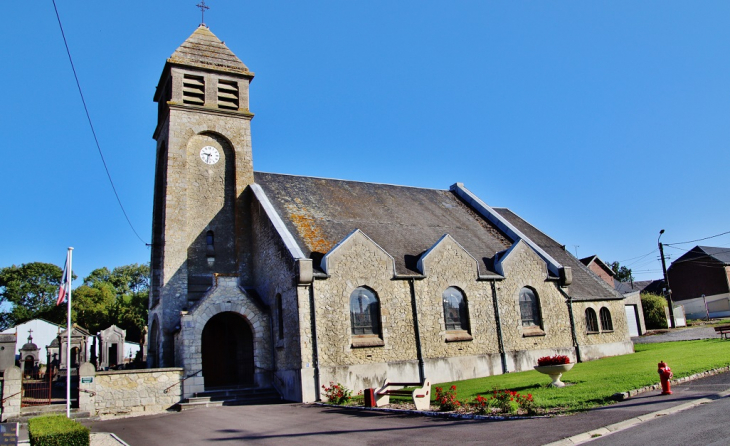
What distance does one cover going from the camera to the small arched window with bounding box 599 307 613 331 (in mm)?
26531

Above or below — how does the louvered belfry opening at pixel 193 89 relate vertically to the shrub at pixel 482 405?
above

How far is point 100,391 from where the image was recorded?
1759cm

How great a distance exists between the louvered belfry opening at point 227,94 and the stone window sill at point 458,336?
1535 centimetres

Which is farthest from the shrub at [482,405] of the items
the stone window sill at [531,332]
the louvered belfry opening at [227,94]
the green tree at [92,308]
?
the green tree at [92,308]

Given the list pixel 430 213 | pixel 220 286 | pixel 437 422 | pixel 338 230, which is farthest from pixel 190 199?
pixel 437 422

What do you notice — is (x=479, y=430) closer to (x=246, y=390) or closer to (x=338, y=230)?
(x=246, y=390)

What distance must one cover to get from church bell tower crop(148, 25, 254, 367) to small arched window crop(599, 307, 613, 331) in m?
18.3

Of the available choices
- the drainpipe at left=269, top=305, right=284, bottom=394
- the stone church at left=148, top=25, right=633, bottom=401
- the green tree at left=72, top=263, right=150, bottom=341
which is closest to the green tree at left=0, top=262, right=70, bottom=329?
the green tree at left=72, top=263, right=150, bottom=341

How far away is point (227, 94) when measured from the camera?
26.5 meters

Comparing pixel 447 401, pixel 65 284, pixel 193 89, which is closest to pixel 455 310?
pixel 447 401

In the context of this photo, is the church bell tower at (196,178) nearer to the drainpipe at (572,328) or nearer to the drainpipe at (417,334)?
the drainpipe at (417,334)

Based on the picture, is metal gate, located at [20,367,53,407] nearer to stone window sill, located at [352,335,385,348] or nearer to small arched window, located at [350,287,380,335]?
stone window sill, located at [352,335,385,348]

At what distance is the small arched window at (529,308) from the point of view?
963 inches

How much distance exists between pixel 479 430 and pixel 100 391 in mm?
13443
